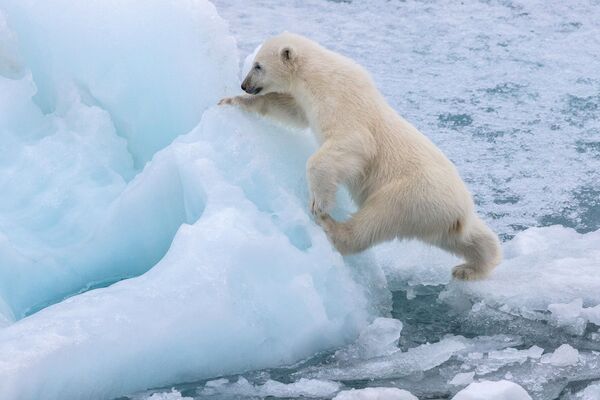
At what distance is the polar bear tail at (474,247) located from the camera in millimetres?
3689

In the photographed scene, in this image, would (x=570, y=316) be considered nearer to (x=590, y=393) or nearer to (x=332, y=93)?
(x=590, y=393)

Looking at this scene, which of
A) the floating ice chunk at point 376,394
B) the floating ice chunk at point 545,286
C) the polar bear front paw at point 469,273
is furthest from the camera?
the polar bear front paw at point 469,273

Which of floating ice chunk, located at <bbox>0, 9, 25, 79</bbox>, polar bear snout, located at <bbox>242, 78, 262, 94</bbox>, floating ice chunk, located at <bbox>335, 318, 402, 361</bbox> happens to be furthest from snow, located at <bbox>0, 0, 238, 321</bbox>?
floating ice chunk, located at <bbox>335, 318, 402, 361</bbox>

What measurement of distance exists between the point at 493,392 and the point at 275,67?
5.34 feet

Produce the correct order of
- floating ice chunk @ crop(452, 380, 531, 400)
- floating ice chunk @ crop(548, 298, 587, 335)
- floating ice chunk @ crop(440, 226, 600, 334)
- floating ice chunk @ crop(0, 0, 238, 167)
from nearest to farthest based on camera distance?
floating ice chunk @ crop(452, 380, 531, 400)
floating ice chunk @ crop(548, 298, 587, 335)
floating ice chunk @ crop(440, 226, 600, 334)
floating ice chunk @ crop(0, 0, 238, 167)

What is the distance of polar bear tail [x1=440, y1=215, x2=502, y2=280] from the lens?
369 cm

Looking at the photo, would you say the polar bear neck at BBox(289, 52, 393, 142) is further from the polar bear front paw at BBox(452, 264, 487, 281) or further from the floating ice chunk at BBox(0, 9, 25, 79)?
the floating ice chunk at BBox(0, 9, 25, 79)

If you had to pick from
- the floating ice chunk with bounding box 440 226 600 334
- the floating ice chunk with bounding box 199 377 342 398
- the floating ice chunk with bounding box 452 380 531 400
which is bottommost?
the floating ice chunk with bounding box 440 226 600 334

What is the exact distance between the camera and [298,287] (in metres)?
3.31

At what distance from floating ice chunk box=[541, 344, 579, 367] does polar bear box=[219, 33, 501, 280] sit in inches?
22.3

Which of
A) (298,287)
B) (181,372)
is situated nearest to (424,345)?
(298,287)

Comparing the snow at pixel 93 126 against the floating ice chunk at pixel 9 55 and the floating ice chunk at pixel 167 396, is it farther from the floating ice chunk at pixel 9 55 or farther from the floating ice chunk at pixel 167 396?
the floating ice chunk at pixel 167 396

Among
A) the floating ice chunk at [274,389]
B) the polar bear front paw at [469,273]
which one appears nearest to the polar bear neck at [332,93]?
the polar bear front paw at [469,273]

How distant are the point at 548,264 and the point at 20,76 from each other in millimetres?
2239
